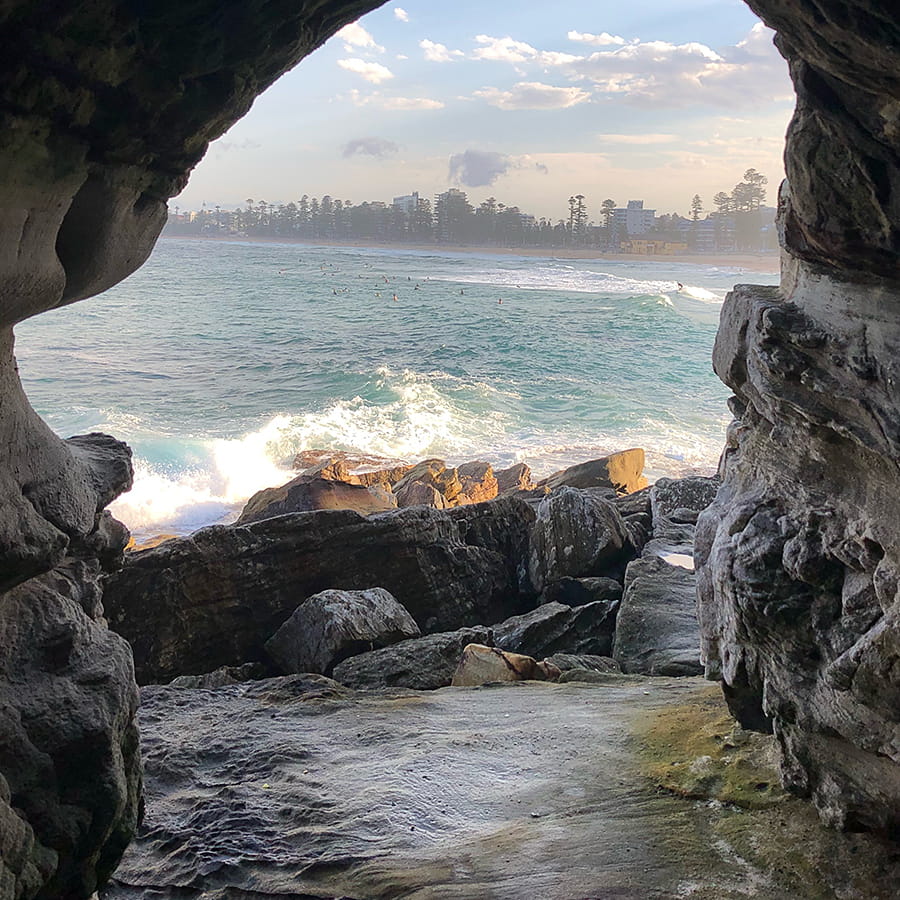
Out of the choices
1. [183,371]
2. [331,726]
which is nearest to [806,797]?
[331,726]

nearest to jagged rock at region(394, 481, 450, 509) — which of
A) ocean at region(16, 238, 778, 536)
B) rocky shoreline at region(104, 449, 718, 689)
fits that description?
ocean at region(16, 238, 778, 536)

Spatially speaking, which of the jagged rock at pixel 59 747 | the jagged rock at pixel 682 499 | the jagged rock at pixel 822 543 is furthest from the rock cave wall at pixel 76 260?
A: the jagged rock at pixel 682 499

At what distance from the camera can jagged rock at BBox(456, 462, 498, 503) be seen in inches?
647

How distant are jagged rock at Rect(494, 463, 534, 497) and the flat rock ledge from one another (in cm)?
1155

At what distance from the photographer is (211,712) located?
552 cm

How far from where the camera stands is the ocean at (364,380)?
2283 cm

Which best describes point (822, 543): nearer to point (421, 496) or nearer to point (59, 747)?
point (59, 747)

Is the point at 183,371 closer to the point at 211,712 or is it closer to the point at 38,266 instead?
the point at 211,712

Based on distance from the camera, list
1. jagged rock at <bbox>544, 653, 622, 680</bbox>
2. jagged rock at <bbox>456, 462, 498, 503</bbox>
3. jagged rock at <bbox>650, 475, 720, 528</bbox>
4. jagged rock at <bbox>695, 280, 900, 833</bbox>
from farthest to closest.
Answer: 1. jagged rock at <bbox>456, 462, 498, 503</bbox>
2. jagged rock at <bbox>650, 475, 720, 528</bbox>
3. jagged rock at <bbox>544, 653, 622, 680</bbox>
4. jagged rock at <bbox>695, 280, 900, 833</bbox>

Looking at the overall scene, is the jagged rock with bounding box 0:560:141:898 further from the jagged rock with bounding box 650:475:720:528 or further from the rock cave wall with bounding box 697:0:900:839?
the jagged rock with bounding box 650:475:720:528

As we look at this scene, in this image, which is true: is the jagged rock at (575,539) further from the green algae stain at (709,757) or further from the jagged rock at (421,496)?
the jagged rock at (421,496)

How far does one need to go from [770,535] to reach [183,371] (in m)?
33.3

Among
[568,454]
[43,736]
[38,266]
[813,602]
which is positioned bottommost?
[568,454]

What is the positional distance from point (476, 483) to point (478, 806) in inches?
497
